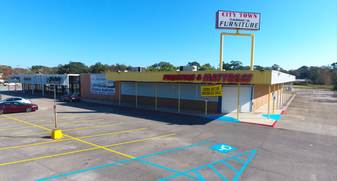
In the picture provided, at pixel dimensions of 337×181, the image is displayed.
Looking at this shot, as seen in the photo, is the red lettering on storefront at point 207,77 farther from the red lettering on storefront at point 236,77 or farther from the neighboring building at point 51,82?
the neighboring building at point 51,82

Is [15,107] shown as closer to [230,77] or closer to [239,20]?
[230,77]

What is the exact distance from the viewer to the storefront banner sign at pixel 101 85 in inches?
1331

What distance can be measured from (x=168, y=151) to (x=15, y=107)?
820 inches

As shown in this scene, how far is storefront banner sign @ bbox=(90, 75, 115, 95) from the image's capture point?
3380cm

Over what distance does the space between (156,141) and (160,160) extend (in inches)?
114

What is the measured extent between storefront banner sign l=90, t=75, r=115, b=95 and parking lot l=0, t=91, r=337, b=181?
16951 millimetres

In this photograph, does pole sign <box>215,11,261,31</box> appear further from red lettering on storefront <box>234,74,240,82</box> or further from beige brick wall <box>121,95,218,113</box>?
beige brick wall <box>121,95,218,113</box>

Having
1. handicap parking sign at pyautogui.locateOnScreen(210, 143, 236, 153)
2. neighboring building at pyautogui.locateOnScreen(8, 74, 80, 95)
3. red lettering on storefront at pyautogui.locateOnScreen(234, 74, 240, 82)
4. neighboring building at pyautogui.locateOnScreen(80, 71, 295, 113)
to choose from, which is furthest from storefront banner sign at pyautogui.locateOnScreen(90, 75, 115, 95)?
handicap parking sign at pyautogui.locateOnScreen(210, 143, 236, 153)

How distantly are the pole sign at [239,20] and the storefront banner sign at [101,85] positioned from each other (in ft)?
66.7

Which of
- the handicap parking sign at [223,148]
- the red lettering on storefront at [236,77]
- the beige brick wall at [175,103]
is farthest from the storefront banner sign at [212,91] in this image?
the handicap parking sign at [223,148]

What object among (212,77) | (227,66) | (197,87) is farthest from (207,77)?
(227,66)

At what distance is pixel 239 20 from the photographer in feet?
70.8

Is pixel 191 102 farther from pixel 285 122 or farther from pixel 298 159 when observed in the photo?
pixel 298 159

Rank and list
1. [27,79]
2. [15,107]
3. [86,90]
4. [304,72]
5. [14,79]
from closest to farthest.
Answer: [15,107], [86,90], [27,79], [14,79], [304,72]
